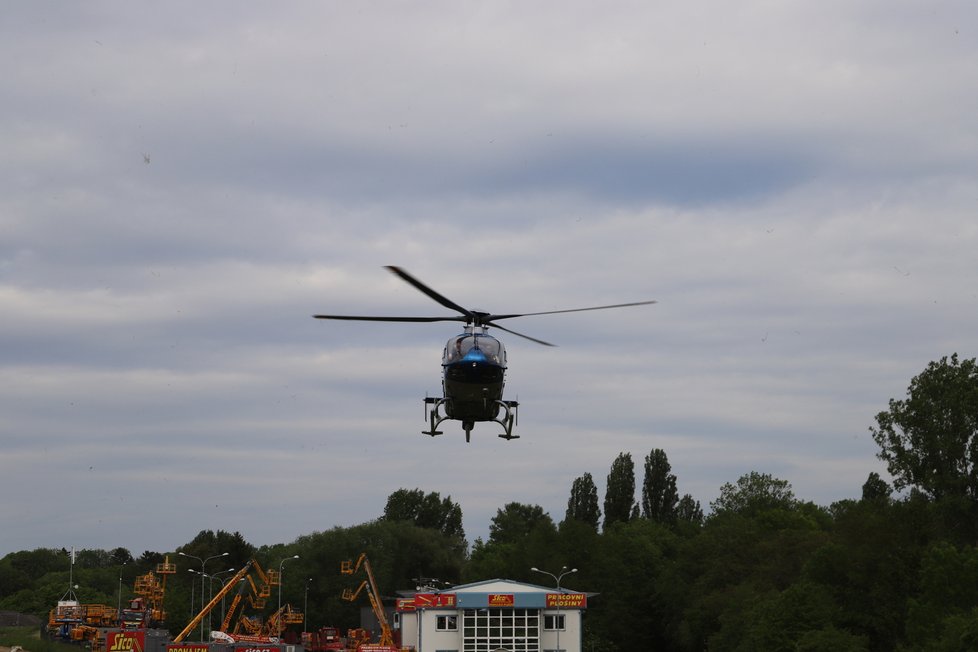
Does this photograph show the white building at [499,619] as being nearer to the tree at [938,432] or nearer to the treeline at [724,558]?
the treeline at [724,558]

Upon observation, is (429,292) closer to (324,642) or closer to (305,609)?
(324,642)

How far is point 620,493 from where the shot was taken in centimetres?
15575

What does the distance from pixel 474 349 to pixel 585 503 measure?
417 feet

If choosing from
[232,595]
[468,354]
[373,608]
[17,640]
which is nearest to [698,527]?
[373,608]

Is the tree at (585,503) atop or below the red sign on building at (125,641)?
atop

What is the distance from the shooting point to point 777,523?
124m

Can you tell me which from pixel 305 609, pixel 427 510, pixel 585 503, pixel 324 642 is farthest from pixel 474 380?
pixel 427 510

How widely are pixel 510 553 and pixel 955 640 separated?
95687 mm

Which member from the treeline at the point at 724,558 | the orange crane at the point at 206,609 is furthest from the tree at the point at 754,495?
the orange crane at the point at 206,609

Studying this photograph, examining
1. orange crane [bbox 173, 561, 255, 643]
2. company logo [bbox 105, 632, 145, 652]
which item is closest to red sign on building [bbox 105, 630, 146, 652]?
company logo [bbox 105, 632, 145, 652]

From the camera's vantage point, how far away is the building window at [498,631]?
10500 cm

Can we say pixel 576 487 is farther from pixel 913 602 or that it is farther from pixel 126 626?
pixel 913 602

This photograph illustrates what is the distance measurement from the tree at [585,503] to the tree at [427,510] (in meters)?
36.3

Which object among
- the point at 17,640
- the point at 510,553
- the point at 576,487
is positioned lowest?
the point at 17,640
